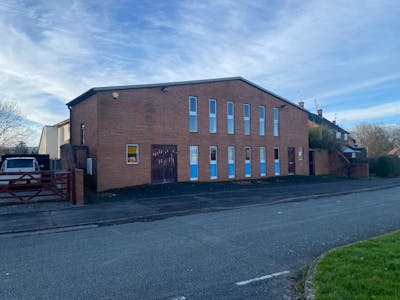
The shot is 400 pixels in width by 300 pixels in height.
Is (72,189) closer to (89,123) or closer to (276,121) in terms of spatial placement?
(89,123)

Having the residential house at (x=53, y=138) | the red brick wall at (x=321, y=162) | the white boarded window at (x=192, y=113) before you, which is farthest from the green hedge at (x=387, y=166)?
the residential house at (x=53, y=138)

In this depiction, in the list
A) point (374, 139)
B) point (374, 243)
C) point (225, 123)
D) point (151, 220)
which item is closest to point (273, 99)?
point (225, 123)

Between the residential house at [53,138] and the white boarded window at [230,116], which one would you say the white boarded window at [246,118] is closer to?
the white boarded window at [230,116]

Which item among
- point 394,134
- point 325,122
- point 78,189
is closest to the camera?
point 78,189

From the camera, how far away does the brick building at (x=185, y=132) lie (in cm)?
1725

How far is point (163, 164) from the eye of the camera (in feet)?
62.3

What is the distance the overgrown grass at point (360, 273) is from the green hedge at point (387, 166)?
2730 centimetres

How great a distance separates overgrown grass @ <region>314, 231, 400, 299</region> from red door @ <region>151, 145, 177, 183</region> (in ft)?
45.6

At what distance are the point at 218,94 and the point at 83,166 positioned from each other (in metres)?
10.5

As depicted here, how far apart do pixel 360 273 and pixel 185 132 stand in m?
16.2

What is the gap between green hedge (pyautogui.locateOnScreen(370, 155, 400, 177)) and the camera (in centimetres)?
2939

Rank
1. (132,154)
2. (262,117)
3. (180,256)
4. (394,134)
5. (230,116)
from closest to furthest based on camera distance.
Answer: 1. (180,256)
2. (132,154)
3. (230,116)
4. (262,117)
5. (394,134)

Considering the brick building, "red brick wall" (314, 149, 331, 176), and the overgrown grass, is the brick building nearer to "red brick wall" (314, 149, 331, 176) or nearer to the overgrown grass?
"red brick wall" (314, 149, 331, 176)

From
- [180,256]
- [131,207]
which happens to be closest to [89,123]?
[131,207]
